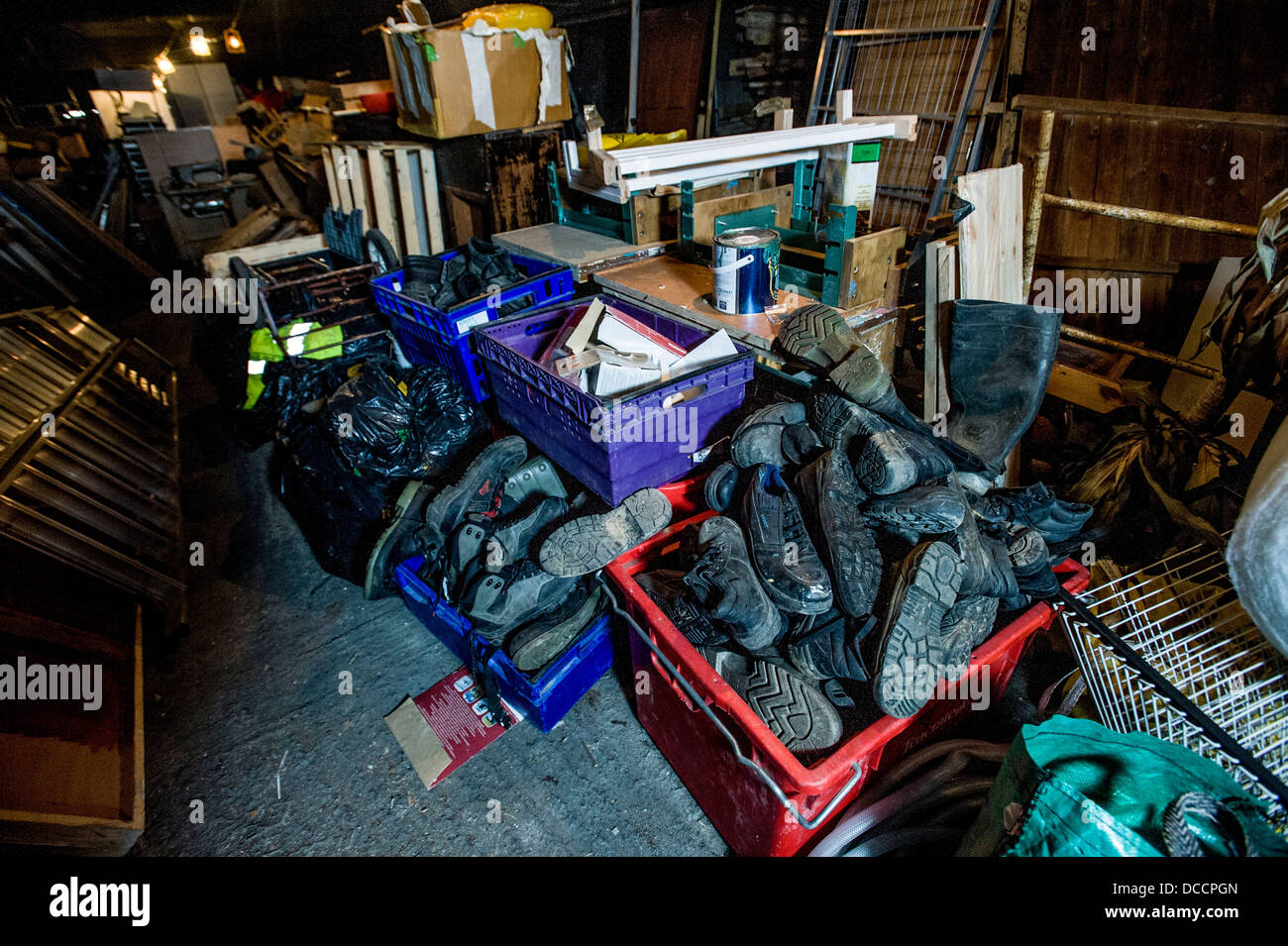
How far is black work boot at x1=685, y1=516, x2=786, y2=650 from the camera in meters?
1.43

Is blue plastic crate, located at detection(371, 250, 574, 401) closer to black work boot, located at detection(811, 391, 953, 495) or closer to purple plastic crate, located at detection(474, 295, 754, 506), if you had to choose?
purple plastic crate, located at detection(474, 295, 754, 506)

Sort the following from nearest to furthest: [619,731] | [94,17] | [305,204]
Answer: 1. [619,731]
2. [305,204]
3. [94,17]

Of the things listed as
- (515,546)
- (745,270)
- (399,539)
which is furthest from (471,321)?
(745,270)

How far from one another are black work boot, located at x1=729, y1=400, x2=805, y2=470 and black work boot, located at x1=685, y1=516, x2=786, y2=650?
0.32m

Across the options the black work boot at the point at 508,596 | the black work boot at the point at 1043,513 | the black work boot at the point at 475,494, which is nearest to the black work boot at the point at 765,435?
the black work boot at the point at 1043,513

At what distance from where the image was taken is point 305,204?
7043 mm

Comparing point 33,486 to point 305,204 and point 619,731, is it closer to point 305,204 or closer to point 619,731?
point 619,731

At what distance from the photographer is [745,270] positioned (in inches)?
79.4

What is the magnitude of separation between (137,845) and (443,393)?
1.92 m

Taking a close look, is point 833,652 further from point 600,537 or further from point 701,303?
point 701,303

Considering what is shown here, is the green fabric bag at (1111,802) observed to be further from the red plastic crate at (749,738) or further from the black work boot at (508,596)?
the black work boot at (508,596)

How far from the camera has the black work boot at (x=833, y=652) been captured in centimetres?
140

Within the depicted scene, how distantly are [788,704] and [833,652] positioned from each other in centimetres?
17
